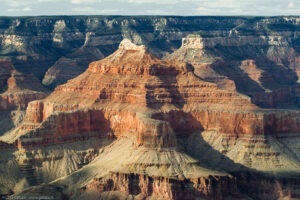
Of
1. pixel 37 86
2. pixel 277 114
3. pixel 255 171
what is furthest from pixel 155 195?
pixel 37 86

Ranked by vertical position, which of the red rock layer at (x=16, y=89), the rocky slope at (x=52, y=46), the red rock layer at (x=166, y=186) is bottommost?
the red rock layer at (x=166, y=186)

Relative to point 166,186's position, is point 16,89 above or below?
above

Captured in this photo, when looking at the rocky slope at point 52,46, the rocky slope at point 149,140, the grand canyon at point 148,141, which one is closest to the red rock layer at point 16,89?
the rocky slope at point 52,46

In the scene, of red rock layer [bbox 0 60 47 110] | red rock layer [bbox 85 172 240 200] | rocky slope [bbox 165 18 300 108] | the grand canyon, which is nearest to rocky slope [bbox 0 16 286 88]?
red rock layer [bbox 0 60 47 110]

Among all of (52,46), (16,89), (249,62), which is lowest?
(16,89)

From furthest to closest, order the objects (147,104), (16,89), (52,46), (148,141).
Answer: (52,46), (16,89), (147,104), (148,141)

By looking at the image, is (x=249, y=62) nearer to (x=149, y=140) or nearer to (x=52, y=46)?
(x=52, y=46)

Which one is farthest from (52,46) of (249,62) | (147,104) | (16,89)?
(147,104)

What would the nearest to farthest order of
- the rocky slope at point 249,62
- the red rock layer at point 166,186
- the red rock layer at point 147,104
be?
the red rock layer at point 166,186
the red rock layer at point 147,104
the rocky slope at point 249,62

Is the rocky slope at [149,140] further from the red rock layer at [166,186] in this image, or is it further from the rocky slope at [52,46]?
the rocky slope at [52,46]
